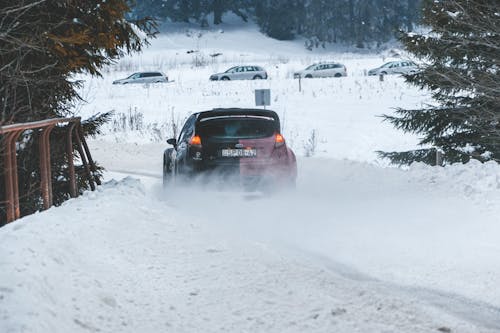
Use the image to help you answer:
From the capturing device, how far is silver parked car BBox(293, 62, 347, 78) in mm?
55844

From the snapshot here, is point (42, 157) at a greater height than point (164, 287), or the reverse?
point (42, 157)

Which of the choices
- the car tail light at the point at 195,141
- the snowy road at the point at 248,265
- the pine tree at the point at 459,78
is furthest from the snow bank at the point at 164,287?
the pine tree at the point at 459,78

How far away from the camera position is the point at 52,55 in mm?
11016

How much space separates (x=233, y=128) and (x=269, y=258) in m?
4.37

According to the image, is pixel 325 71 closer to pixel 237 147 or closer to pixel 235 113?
pixel 235 113

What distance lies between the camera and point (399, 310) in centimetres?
575

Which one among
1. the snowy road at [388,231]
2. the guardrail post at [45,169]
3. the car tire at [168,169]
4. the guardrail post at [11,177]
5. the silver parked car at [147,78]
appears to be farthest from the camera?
the silver parked car at [147,78]

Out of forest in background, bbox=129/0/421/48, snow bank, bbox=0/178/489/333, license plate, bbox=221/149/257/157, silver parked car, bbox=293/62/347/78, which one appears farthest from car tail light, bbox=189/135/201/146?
forest in background, bbox=129/0/421/48

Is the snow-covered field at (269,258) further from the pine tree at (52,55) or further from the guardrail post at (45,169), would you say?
the pine tree at (52,55)

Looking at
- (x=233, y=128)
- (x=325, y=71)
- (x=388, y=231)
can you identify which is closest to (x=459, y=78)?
(x=233, y=128)

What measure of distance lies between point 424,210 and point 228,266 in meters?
5.09

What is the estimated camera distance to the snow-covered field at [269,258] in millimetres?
→ 5500

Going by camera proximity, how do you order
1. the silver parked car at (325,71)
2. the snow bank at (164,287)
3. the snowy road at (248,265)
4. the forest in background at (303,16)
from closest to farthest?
the snow bank at (164,287) < the snowy road at (248,265) < the silver parked car at (325,71) < the forest in background at (303,16)

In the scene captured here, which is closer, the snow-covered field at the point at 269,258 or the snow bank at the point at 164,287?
the snow bank at the point at 164,287
